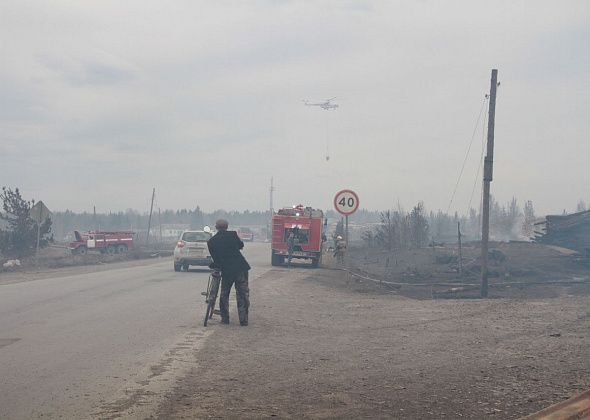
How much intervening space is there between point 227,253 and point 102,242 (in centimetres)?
4417

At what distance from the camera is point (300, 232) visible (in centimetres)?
3284

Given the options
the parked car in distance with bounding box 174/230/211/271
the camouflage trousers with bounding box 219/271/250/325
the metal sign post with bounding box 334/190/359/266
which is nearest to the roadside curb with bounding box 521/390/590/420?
the camouflage trousers with bounding box 219/271/250/325

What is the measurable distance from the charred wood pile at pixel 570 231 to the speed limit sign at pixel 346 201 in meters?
16.9

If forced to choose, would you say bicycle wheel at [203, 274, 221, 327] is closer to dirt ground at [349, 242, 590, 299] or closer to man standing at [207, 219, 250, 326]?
man standing at [207, 219, 250, 326]

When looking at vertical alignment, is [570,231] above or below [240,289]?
above

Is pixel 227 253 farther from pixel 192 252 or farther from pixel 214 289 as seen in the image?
pixel 192 252

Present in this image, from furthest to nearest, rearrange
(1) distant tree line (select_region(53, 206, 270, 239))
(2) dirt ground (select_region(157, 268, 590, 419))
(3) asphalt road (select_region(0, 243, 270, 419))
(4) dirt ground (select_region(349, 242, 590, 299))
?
(1) distant tree line (select_region(53, 206, 270, 239)) < (4) dirt ground (select_region(349, 242, 590, 299)) < (3) asphalt road (select_region(0, 243, 270, 419)) < (2) dirt ground (select_region(157, 268, 590, 419))

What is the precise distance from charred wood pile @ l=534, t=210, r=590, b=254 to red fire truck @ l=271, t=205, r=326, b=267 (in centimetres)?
1180

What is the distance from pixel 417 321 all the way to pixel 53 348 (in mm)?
6585

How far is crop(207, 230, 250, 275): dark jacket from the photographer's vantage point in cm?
1285

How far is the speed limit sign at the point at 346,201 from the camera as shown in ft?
67.9

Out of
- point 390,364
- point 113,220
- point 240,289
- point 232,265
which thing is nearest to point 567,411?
point 390,364

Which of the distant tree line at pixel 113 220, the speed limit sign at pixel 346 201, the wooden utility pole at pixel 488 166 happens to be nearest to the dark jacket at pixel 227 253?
the speed limit sign at pixel 346 201

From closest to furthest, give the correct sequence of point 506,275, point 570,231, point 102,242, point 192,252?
point 506,275 < point 192,252 < point 570,231 < point 102,242
